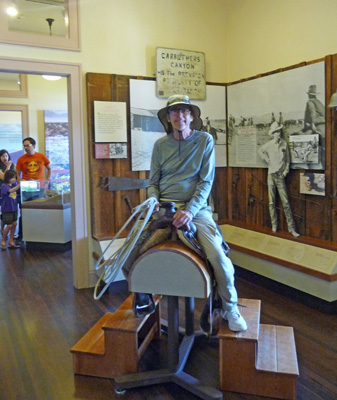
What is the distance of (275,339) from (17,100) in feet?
22.1

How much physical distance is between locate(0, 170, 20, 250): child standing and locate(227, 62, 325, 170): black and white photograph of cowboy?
3.28m

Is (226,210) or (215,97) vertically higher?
(215,97)

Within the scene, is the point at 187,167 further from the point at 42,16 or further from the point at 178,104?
the point at 42,16

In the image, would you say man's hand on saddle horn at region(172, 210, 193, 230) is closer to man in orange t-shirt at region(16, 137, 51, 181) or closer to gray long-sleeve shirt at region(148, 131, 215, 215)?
gray long-sleeve shirt at region(148, 131, 215, 215)

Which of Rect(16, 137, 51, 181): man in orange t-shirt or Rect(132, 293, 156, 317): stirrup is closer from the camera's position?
Rect(132, 293, 156, 317): stirrup

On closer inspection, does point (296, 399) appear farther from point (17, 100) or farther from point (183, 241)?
point (17, 100)

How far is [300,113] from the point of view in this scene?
12.4ft

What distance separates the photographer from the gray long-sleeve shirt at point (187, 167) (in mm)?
2701

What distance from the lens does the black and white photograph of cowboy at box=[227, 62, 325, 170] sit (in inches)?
142

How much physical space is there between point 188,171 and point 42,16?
258 cm

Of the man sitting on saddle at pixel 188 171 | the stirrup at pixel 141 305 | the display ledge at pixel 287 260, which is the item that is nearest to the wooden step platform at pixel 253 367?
the man sitting on saddle at pixel 188 171

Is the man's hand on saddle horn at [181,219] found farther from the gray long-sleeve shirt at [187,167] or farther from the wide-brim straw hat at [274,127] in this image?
the wide-brim straw hat at [274,127]

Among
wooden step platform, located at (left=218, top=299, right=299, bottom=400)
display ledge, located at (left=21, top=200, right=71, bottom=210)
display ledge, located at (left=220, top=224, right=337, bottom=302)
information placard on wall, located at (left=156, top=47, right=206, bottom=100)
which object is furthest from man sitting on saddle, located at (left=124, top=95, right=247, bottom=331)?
display ledge, located at (left=21, top=200, right=71, bottom=210)

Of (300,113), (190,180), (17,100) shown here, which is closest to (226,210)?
(300,113)
